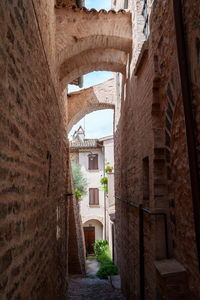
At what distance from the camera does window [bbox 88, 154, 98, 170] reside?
21078 mm

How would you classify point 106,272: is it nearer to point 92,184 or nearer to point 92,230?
point 92,230

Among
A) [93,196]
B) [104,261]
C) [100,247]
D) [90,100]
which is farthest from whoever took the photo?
[93,196]

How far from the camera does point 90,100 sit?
9.88 meters

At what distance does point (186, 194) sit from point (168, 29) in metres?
2.22

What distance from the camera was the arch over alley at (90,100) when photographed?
971cm

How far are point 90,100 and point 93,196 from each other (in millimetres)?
12295

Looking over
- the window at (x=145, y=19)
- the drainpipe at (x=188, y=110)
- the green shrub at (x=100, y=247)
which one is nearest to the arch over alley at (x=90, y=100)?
the window at (x=145, y=19)

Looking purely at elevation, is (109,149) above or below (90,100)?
below

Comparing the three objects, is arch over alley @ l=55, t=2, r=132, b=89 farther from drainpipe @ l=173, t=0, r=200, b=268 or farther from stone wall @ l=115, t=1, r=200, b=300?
drainpipe @ l=173, t=0, r=200, b=268

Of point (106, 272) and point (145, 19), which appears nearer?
point (145, 19)

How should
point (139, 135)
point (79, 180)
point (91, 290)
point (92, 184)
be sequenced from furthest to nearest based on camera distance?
point (92, 184) → point (79, 180) → point (91, 290) → point (139, 135)

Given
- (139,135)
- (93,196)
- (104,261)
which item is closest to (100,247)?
(104,261)

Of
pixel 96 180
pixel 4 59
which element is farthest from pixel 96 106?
pixel 96 180

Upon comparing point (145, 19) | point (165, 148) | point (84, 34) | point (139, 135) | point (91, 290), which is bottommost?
point (91, 290)
